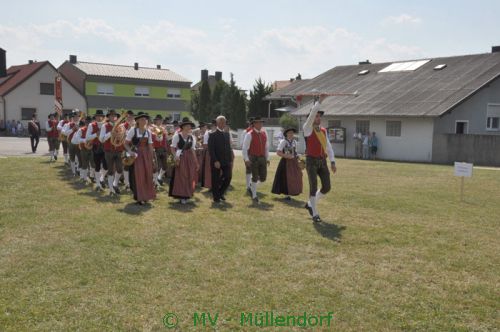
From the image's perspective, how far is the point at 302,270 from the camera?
6.34 meters

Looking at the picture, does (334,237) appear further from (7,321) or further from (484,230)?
(7,321)

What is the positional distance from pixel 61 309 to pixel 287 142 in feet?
25.6

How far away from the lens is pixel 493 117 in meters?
29.9

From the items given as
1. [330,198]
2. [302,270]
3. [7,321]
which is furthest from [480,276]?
[330,198]

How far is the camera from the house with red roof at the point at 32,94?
47.4 m

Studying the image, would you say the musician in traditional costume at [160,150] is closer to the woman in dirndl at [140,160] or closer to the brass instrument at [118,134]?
the brass instrument at [118,134]

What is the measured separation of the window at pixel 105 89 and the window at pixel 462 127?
37.4m

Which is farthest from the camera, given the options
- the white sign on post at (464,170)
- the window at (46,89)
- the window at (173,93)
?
the window at (173,93)

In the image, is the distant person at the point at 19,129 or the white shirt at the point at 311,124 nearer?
A: the white shirt at the point at 311,124

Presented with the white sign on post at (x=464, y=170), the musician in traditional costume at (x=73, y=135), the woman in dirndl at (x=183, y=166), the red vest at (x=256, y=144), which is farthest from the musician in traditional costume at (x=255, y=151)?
the musician in traditional costume at (x=73, y=135)

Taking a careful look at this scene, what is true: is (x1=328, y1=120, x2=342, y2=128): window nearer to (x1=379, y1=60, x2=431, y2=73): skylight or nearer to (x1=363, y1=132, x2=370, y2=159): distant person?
(x1=363, y1=132, x2=370, y2=159): distant person

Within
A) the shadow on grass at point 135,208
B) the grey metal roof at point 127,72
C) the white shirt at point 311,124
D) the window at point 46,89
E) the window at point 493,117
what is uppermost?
the grey metal roof at point 127,72

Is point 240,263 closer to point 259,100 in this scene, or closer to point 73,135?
point 73,135

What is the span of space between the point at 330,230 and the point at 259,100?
139ft
